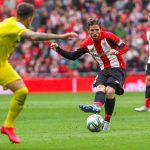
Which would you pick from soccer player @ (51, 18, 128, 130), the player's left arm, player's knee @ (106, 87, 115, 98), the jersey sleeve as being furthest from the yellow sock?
player's knee @ (106, 87, 115, 98)

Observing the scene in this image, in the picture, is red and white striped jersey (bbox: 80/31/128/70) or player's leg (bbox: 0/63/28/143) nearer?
player's leg (bbox: 0/63/28/143)

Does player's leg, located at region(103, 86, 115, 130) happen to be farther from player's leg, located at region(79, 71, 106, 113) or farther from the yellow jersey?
the yellow jersey

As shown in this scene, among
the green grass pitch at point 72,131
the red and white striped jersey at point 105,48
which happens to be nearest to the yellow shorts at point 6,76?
the green grass pitch at point 72,131

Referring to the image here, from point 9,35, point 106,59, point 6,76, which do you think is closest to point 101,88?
point 106,59

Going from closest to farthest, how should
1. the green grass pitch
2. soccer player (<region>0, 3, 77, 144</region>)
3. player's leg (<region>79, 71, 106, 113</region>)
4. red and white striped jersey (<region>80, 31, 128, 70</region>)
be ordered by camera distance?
1. the green grass pitch
2. soccer player (<region>0, 3, 77, 144</region>)
3. player's leg (<region>79, 71, 106, 113</region>)
4. red and white striped jersey (<region>80, 31, 128, 70</region>)

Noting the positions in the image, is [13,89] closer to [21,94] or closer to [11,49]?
[21,94]

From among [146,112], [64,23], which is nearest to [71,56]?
[146,112]

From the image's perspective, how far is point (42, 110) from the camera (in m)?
17.9

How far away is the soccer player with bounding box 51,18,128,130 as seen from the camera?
40.8 feet

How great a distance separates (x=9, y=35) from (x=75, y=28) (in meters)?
18.9

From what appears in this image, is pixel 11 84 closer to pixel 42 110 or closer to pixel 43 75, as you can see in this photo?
pixel 42 110

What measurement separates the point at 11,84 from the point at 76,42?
18198mm

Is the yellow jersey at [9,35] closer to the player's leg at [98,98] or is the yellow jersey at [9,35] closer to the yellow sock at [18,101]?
the yellow sock at [18,101]

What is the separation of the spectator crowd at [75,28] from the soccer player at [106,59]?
1480 centimetres
